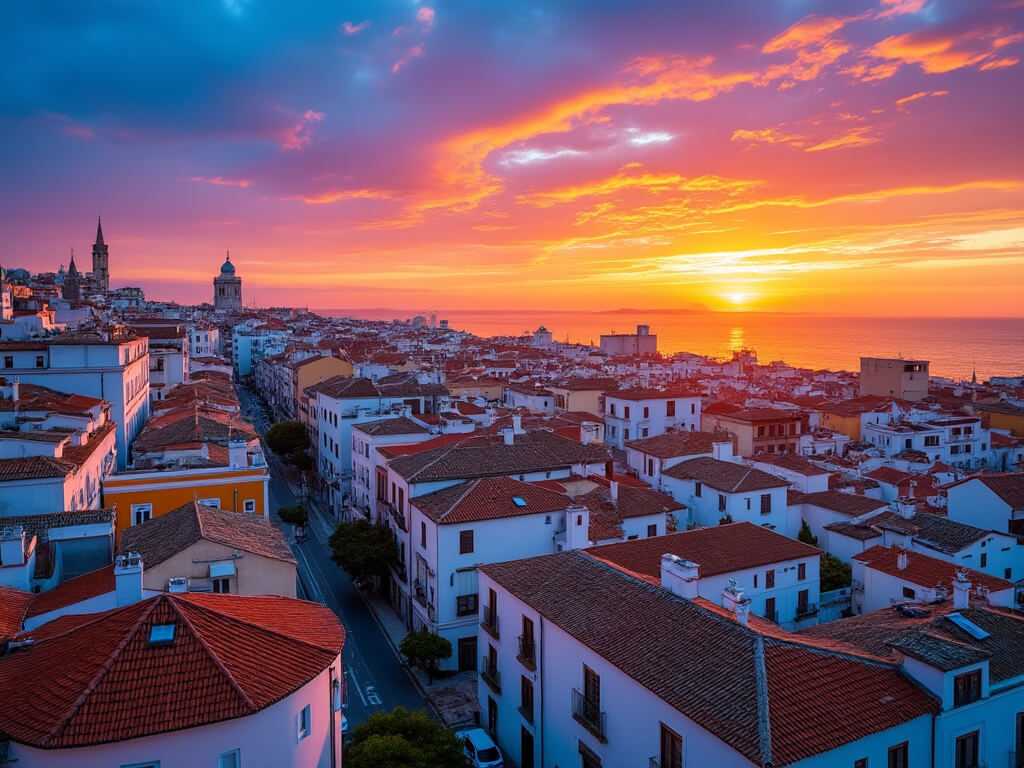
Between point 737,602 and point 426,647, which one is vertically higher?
point 737,602

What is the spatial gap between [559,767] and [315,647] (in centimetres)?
696

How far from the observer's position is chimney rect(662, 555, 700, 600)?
15.4 metres

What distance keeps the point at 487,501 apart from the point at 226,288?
163857mm

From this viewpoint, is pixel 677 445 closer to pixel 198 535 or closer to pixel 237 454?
pixel 237 454

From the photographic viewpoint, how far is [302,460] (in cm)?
4697

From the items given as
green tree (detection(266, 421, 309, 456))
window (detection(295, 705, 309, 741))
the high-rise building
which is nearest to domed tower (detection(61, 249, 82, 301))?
the high-rise building

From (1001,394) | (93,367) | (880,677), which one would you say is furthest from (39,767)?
(1001,394)

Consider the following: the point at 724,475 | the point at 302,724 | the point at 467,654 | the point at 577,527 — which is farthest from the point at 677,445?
the point at 302,724

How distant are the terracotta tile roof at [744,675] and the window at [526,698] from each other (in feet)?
8.01

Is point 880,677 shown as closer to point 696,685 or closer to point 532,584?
point 696,685

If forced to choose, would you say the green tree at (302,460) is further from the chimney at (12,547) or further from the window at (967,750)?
the window at (967,750)

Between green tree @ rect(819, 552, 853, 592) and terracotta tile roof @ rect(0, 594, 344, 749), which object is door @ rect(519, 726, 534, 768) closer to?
terracotta tile roof @ rect(0, 594, 344, 749)

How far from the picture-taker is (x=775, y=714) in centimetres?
1126

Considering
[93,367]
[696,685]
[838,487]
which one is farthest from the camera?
[838,487]
